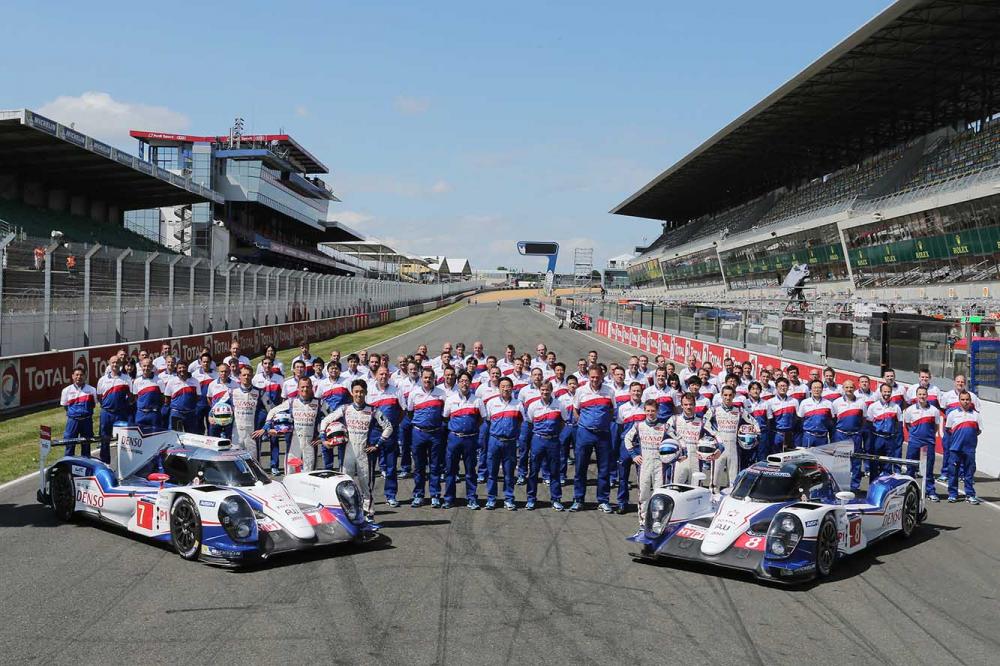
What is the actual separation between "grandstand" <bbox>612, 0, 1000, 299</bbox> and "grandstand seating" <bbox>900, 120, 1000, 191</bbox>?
0.11 meters

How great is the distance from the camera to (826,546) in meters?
8.58

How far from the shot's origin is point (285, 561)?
8648 millimetres

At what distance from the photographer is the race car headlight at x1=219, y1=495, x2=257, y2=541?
27.1 feet

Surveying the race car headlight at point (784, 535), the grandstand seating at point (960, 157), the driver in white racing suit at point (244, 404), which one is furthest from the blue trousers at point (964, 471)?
the grandstand seating at point (960, 157)

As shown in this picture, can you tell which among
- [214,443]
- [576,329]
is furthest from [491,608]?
[576,329]

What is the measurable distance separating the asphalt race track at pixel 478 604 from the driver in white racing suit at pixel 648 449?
756mm

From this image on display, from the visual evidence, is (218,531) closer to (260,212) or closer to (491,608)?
(491,608)

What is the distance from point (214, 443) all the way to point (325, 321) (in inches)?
1407

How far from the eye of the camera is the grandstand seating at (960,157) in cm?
3569

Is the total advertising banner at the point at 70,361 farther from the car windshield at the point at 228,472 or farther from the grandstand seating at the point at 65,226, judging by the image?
the car windshield at the point at 228,472

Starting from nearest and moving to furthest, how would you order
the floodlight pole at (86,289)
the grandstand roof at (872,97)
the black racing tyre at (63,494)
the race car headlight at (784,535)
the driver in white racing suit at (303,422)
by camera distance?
the race car headlight at (784,535)
the black racing tyre at (63,494)
the driver in white racing suit at (303,422)
the floodlight pole at (86,289)
the grandstand roof at (872,97)

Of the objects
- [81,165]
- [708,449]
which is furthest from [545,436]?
[81,165]

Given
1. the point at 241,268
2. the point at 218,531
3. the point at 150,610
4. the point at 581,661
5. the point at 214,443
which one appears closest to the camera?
the point at 581,661

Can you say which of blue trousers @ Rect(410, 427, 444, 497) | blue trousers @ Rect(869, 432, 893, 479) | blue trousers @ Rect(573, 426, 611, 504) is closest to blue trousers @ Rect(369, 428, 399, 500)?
blue trousers @ Rect(410, 427, 444, 497)
